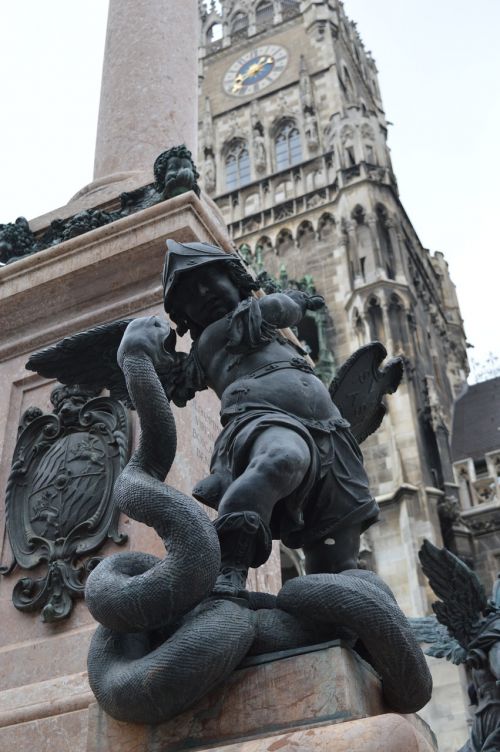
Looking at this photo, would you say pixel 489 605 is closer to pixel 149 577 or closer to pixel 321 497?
pixel 321 497

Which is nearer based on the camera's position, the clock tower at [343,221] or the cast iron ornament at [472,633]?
the cast iron ornament at [472,633]

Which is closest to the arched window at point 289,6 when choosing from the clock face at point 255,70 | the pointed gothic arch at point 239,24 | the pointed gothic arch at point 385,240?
the pointed gothic arch at point 239,24

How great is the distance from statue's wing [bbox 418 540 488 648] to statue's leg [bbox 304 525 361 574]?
8.67ft

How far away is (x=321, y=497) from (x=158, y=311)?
181 centimetres

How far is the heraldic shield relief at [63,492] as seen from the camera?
12.8ft

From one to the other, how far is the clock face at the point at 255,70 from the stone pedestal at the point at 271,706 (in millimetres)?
35939

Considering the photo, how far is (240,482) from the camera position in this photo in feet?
9.20

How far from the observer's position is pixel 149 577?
2549 mm

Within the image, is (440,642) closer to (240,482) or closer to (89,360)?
(89,360)

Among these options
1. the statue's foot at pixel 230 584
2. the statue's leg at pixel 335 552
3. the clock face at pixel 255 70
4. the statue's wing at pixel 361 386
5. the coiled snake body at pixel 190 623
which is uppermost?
the clock face at pixel 255 70

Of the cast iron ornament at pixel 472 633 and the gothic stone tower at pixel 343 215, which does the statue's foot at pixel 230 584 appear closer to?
the cast iron ornament at pixel 472 633

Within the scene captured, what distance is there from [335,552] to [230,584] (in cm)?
56

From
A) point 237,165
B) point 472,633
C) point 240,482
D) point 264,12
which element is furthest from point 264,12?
point 240,482

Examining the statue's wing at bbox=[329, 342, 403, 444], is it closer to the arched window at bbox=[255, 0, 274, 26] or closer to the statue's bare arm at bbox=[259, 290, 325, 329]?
the statue's bare arm at bbox=[259, 290, 325, 329]
